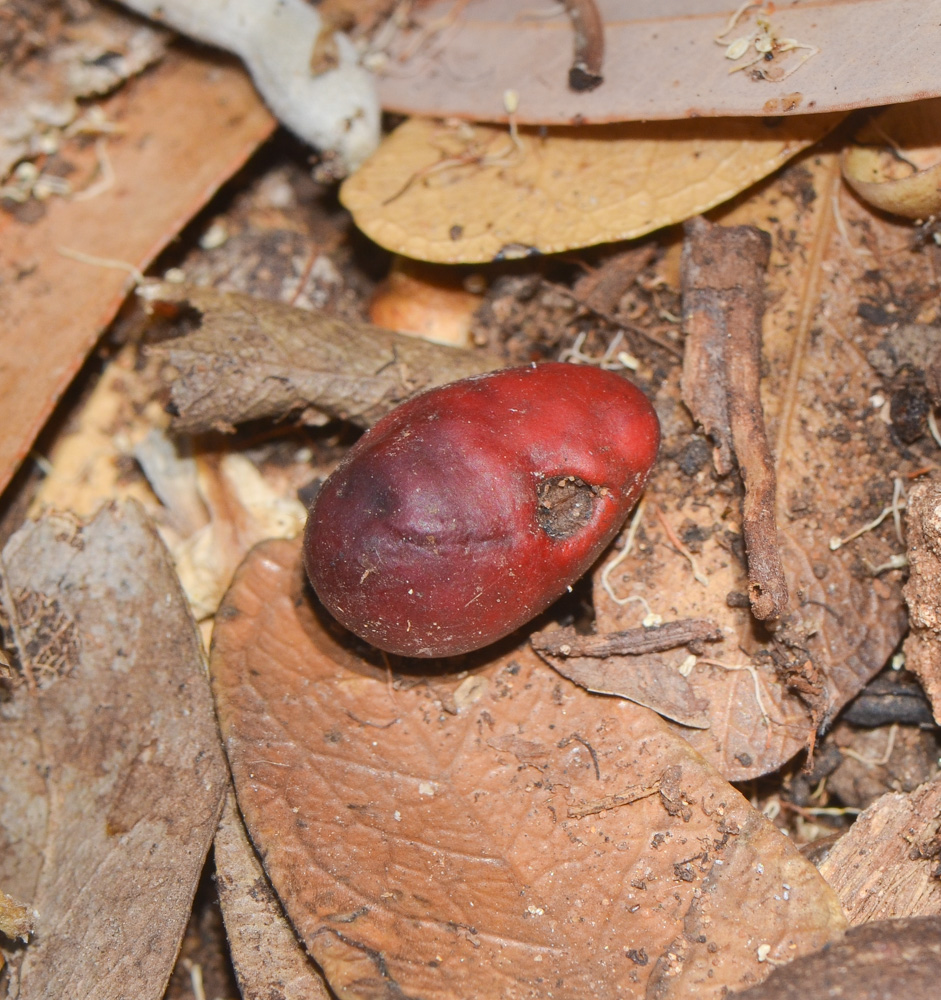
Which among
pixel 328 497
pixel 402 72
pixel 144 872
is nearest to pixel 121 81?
pixel 402 72

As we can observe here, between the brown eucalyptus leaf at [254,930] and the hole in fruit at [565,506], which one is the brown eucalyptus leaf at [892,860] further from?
the brown eucalyptus leaf at [254,930]

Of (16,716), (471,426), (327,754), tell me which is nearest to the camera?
(471,426)

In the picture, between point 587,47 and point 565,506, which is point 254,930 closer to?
point 565,506

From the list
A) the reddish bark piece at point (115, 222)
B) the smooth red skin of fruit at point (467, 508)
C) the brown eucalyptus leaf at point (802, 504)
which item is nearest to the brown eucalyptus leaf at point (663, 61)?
the brown eucalyptus leaf at point (802, 504)

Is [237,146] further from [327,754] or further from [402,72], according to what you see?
[327,754]

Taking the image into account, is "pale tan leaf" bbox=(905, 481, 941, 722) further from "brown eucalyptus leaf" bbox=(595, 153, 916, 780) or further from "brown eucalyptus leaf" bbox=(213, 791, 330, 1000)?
"brown eucalyptus leaf" bbox=(213, 791, 330, 1000)

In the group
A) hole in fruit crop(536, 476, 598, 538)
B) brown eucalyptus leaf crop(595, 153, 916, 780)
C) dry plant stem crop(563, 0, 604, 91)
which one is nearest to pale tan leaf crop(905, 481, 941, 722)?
brown eucalyptus leaf crop(595, 153, 916, 780)
